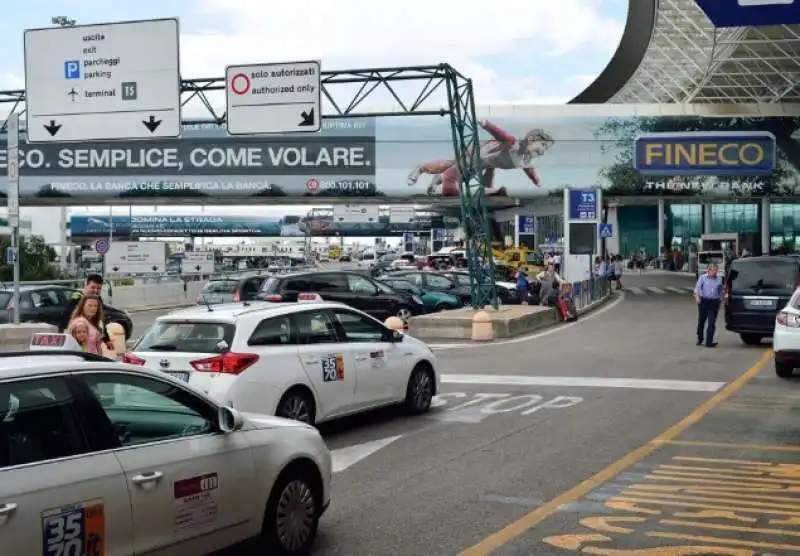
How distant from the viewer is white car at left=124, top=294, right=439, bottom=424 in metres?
9.55

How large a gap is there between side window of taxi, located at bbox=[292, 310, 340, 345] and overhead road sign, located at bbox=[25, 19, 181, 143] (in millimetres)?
15018

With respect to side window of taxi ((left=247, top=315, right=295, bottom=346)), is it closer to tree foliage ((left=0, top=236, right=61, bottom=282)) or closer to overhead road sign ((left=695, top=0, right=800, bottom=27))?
overhead road sign ((left=695, top=0, right=800, bottom=27))

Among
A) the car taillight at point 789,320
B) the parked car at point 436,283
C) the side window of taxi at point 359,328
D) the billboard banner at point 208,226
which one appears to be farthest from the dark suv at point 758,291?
the billboard banner at point 208,226

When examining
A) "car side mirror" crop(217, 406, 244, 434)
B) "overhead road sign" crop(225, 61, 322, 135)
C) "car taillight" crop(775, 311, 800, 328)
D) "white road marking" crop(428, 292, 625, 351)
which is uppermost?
"overhead road sign" crop(225, 61, 322, 135)

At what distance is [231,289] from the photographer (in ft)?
92.2

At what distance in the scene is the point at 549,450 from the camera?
984 centimetres

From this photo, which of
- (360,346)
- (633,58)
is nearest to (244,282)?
(360,346)

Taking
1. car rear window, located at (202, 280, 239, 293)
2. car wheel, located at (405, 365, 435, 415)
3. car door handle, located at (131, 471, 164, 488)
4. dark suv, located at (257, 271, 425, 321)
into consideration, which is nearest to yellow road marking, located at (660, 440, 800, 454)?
car wheel, located at (405, 365, 435, 415)

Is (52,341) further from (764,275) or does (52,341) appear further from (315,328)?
(764,275)

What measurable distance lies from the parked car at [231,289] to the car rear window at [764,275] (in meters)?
11.0

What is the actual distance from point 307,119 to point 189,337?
15364mm

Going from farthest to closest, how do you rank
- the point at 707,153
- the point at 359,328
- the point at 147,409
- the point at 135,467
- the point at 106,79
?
the point at 707,153, the point at 106,79, the point at 359,328, the point at 147,409, the point at 135,467

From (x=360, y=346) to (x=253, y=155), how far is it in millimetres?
37245

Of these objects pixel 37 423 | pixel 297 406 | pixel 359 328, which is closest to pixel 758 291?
pixel 359 328
